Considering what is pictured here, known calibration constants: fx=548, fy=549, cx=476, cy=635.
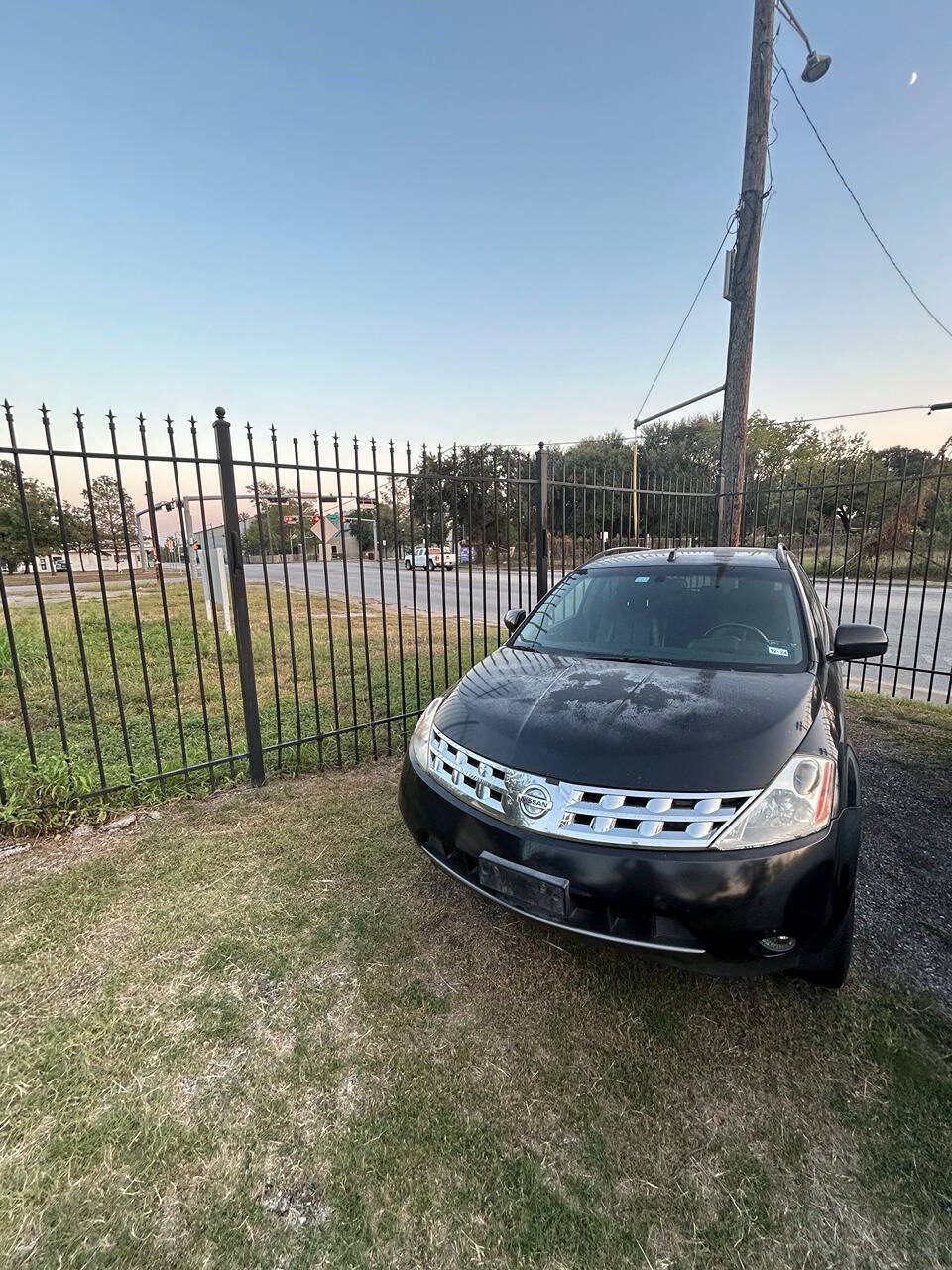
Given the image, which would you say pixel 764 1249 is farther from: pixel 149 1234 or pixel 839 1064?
pixel 149 1234

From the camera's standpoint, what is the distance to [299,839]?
3143mm

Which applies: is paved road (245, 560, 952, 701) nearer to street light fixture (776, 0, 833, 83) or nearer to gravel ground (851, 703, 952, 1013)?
gravel ground (851, 703, 952, 1013)

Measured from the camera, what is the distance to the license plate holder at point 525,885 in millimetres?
1745

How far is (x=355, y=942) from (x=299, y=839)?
95cm

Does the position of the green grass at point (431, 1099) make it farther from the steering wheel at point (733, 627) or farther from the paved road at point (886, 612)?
the paved road at point (886, 612)

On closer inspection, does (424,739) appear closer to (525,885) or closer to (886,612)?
(525,885)

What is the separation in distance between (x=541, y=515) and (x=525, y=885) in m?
3.73

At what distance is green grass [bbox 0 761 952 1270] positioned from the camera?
4.46 feet

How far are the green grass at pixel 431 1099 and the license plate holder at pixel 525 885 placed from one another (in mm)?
486

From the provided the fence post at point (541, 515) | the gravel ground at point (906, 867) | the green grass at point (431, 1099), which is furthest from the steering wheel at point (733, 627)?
the fence post at point (541, 515)

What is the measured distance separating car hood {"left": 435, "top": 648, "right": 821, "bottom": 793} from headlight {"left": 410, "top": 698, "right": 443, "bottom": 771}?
9cm

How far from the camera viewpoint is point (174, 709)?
5.55m

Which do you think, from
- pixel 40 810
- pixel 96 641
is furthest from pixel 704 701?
pixel 96 641

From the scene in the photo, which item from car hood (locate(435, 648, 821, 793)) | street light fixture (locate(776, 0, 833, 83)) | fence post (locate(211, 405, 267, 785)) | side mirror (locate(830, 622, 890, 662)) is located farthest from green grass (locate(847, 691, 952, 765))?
street light fixture (locate(776, 0, 833, 83))
